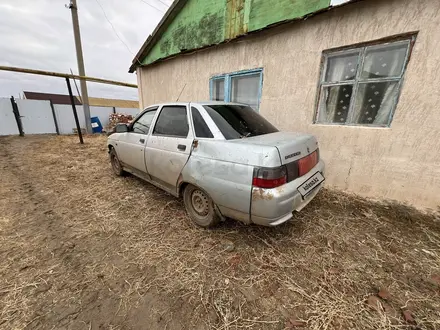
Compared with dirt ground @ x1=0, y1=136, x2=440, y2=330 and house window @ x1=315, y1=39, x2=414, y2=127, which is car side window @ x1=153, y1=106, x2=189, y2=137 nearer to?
dirt ground @ x1=0, y1=136, x2=440, y2=330

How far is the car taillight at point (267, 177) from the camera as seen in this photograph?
1.81m

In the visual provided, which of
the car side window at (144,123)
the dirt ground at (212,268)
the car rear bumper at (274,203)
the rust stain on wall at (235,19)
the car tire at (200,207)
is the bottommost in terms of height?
the dirt ground at (212,268)

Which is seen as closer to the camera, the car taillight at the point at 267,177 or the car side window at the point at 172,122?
the car taillight at the point at 267,177

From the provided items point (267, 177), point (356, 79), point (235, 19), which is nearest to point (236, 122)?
point (267, 177)

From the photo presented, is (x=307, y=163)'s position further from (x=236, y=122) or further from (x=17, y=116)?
(x=17, y=116)

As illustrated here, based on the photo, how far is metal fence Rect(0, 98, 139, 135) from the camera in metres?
10.5

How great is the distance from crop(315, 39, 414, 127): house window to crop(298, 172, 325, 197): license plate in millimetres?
1751

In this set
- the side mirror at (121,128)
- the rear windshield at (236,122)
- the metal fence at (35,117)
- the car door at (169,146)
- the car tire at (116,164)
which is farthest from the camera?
the metal fence at (35,117)

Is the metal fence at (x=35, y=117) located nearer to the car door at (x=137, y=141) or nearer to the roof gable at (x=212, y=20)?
the roof gable at (x=212, y=20)

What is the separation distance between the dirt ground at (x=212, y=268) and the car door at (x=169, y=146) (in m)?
0.63

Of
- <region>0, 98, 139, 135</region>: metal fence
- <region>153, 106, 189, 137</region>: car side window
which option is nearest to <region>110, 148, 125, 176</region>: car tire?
<region>153, 106, 189, 137</region>: car side window

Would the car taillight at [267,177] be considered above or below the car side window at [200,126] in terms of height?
below

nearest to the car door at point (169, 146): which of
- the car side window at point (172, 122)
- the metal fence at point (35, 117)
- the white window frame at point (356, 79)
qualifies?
the car side window at point (172, 122)

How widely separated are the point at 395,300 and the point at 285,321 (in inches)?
40.1
